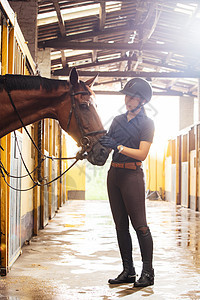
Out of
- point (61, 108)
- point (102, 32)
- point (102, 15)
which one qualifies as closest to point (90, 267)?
point (61, 108)

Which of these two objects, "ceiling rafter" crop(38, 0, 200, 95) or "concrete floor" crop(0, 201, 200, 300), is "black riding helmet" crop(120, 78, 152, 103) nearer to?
"concrete floor" crop(0, 201, 200, 300)

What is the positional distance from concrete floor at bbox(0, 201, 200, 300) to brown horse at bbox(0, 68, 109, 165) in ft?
3.31

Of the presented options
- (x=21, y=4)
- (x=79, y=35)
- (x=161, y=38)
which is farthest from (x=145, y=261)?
(x=161, y=38)

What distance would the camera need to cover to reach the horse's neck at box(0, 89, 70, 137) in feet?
8.52

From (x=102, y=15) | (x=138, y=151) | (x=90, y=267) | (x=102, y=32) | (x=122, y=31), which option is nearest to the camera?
(x=138, y=151)

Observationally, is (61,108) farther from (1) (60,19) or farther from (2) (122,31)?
(2) (122,31)

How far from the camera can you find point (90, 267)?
386 cm

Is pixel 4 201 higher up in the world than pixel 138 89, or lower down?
lower down

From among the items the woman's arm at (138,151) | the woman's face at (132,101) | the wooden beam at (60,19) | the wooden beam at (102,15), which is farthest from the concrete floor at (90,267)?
the wooden beam at (102,15)

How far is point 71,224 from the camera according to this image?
292 inches

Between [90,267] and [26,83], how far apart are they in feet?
6.27

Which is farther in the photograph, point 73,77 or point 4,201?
point 4,201

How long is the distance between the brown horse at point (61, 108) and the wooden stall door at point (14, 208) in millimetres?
1039

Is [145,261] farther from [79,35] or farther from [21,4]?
[79,35]
